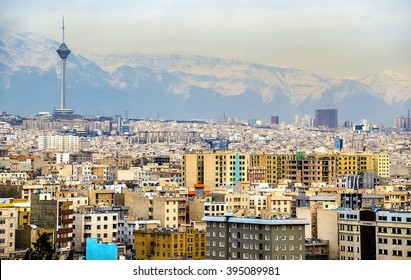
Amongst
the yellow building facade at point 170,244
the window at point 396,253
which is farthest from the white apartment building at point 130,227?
the window at point 396,253

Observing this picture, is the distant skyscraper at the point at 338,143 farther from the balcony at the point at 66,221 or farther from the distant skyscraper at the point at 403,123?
the balcony at the point at 66,221

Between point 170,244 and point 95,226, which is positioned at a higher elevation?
point 95,226

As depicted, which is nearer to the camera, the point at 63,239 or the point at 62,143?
the point at 63,239

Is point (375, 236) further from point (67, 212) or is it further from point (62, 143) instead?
point (62, 143)

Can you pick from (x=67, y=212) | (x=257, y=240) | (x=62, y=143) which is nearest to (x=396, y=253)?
(x=257, y=240)

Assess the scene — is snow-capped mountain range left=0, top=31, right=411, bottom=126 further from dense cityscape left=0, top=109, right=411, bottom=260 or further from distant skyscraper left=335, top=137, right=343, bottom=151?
distant skyscraper left=335, top=137, right=343, bottom=151

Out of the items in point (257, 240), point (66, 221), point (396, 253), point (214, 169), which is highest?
point (214, 169)

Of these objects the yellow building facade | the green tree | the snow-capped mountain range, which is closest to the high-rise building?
the yellow building facade
